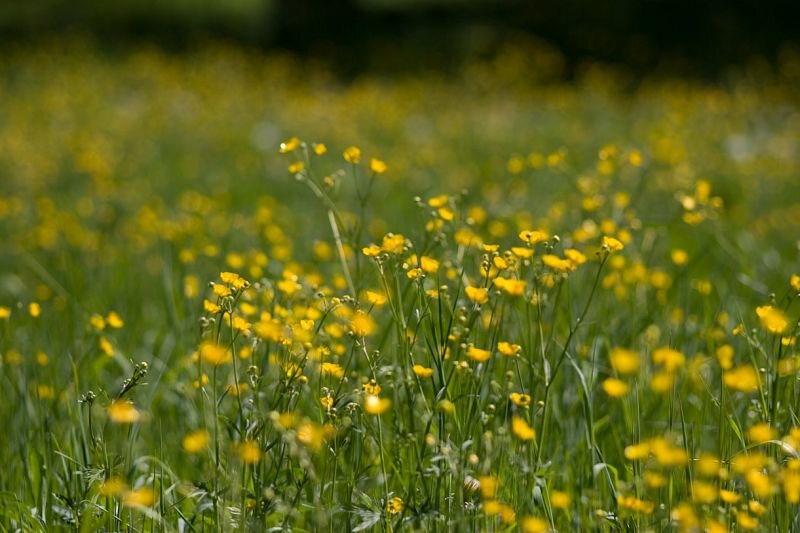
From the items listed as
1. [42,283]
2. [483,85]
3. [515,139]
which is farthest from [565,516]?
[483,85]

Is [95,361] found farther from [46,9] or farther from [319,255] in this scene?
[46,9]

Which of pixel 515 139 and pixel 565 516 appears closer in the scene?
pixel 565 516

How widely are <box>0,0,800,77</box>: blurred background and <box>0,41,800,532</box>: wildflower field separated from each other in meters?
0.96

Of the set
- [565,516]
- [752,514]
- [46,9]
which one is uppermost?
[752,514]

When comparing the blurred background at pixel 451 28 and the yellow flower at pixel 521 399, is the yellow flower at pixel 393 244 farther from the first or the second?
the blurred background at pixel 451 28

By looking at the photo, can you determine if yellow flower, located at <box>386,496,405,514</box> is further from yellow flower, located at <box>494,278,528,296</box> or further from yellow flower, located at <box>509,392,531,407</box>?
yellow flower, located at <box>494,278,528,296</box>

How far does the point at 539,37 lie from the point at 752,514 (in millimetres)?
9267

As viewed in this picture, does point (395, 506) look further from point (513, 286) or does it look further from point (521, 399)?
point (513, 286)

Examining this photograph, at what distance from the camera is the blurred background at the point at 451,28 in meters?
9.88

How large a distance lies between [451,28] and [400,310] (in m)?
9.25

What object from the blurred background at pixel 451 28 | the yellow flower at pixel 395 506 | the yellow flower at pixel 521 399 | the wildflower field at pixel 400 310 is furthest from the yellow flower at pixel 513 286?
the blurred background at pixel 451 28

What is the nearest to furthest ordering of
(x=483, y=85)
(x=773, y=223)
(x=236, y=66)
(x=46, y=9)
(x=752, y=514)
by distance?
1. (x=752, y=514)
2. (x=773, y=223)
3. (x=483, y=85)
4. (x=236, y=66)
5. (x=46, y=9)

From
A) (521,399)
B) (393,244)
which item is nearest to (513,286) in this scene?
(521,399)

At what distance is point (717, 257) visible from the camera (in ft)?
12.2
